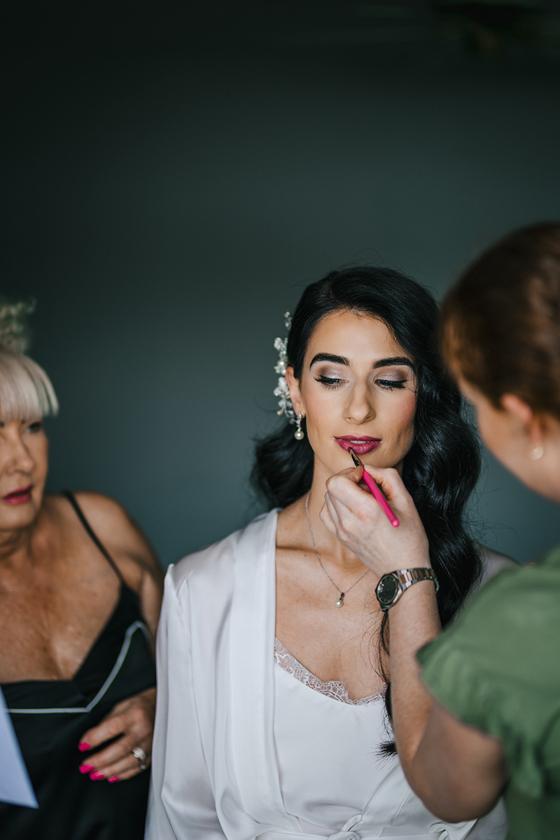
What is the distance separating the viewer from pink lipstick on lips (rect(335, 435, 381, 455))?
60.1 inches

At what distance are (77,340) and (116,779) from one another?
133 cm

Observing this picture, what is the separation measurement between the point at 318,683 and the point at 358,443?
0.53 meters

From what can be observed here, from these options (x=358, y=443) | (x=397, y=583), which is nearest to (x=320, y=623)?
(x=358, y=443)

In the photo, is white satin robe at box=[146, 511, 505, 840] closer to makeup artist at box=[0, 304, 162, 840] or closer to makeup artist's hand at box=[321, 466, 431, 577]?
makeup artist at box=[0, 304, 162, 840]

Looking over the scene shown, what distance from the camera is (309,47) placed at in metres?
2.31

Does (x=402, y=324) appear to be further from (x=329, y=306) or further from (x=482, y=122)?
(x=482, y=122)

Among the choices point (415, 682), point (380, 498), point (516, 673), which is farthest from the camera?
point (380, 498)

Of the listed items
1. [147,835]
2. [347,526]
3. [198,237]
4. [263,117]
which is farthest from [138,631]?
[263,117]

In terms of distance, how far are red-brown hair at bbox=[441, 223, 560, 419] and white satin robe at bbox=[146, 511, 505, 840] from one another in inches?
37.1

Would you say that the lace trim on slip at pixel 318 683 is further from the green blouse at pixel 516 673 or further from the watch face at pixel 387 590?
the green blouse at pixel 516 673

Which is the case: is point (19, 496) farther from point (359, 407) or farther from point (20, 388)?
point (359, 407)

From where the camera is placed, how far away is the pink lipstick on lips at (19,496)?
1.74 m

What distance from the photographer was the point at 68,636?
68.0 inches

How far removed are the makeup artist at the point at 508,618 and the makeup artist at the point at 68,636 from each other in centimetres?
101
